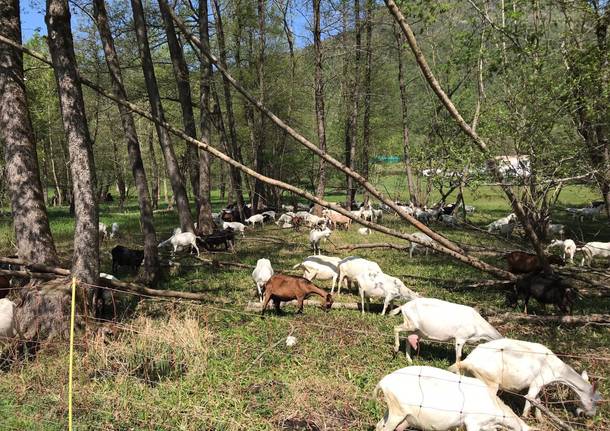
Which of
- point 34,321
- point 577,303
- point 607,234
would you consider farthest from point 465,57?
point 607,234

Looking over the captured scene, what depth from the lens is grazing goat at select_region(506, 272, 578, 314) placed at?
28.6 feet

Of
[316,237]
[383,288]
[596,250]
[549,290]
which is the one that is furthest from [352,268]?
[596,250]

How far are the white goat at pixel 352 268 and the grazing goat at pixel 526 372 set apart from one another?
446cm

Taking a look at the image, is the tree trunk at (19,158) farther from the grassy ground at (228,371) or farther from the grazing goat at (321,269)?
the grazing goat at (321,269)

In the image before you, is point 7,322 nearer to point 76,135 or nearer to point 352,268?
point 76,135

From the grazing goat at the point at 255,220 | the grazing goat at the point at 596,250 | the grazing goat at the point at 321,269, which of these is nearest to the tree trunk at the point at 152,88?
the grazing goat at the point at 321,269

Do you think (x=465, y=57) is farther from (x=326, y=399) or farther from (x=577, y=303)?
(x=326, y=399)

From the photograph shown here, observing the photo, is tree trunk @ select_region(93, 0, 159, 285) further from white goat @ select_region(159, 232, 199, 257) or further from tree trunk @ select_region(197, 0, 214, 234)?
tree trunk @ select_region(197, 0, 214, 234)

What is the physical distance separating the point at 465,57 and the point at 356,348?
8083 millimetres

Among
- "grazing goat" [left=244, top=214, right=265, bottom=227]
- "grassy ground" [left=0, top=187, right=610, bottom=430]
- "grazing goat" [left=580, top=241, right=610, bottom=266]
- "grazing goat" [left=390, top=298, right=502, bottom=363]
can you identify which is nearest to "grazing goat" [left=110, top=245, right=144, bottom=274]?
"grassy ground" [left=0, top=187, right=610, bottom=430]

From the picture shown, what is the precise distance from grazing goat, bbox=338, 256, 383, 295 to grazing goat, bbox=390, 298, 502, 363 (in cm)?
284

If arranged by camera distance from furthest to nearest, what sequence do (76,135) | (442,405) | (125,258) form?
(125,258), (76,135), (442,405)

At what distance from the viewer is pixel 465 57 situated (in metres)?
11.3

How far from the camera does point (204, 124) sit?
54.4ft
